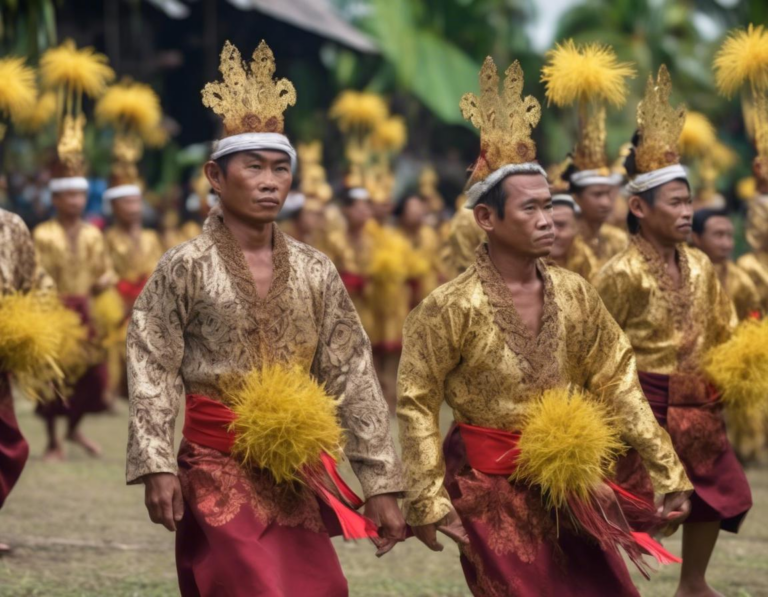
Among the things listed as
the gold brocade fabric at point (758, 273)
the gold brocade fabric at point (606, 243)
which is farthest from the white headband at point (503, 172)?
the gold brocade fabric at point (758, 273)

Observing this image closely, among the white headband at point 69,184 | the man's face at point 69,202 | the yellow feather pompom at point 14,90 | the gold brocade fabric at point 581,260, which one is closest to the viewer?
the yellow feather pompom at point 14,90

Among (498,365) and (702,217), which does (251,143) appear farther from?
(702,217)

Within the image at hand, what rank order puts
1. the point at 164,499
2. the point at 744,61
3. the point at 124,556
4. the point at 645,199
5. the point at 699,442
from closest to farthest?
the point at 164,499 → the point at 699,442 → the point at 645,199 → the point at 744,61 → the point at 124,556

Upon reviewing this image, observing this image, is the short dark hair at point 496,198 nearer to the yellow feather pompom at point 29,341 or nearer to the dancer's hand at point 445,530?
the dancer's hand at point 445,530

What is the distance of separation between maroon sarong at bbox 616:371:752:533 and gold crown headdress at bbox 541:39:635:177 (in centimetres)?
133

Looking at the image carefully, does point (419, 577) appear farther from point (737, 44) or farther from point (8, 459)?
point (737, 44)

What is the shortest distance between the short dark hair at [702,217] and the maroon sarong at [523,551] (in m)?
3.74

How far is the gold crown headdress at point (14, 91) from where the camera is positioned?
8.18 meters

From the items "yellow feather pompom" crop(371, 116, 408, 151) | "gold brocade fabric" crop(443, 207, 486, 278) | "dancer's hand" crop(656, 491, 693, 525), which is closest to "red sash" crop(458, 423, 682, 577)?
"dancer's hand" crop(656, 491, 693, 525)

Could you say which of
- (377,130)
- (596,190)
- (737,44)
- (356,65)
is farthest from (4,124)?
(356,65)

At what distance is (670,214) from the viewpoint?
651 cm

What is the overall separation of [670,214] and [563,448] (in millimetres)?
1897

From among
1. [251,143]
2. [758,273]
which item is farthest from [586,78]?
[758,273]

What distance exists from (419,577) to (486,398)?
242cm
